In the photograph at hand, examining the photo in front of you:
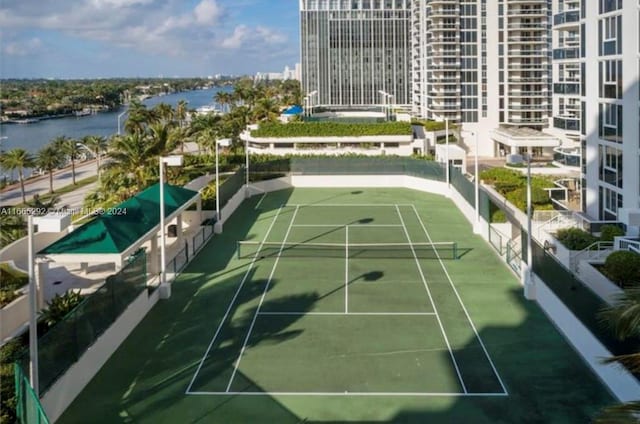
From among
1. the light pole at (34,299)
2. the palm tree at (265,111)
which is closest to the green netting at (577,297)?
the light pole at (34,299)

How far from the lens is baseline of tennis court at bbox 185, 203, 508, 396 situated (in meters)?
14.6

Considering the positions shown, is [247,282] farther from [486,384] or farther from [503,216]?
[503,216]

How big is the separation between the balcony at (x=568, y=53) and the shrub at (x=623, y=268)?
1867cm

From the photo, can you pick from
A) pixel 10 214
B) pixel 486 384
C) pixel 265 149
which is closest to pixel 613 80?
pixel 486 384

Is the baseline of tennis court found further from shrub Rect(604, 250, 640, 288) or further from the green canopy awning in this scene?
shrub Rect(604, 250, 640, 288)

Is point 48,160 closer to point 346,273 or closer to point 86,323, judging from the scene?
point 346,273

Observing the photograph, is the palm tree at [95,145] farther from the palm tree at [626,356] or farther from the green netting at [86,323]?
the palm tree at [626,356]

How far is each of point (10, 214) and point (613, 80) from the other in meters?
25.4

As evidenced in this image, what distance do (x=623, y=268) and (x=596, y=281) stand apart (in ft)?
3.13

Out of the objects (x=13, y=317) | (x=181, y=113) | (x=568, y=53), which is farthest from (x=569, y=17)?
(x=181, y=113)

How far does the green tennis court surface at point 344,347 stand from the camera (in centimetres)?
1340

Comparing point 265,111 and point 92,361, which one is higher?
point 265,111

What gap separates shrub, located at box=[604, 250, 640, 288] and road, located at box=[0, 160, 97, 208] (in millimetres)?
34006

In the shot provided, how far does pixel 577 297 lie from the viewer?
1616 cm
